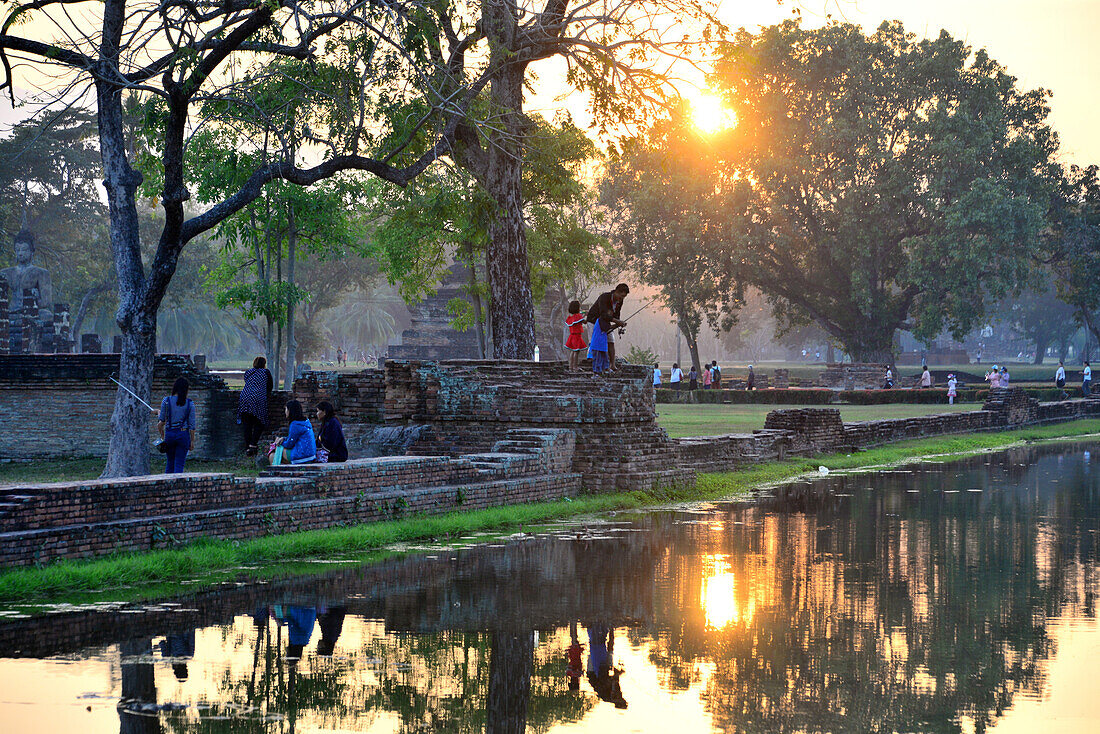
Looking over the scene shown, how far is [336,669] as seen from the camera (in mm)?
5551

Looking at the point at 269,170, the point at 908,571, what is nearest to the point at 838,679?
the point at 908,571

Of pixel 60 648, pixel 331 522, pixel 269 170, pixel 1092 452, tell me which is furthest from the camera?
pixel 1092 452

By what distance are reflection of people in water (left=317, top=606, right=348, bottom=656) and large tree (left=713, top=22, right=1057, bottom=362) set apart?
122ft

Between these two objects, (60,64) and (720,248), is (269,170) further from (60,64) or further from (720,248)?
(720,248)

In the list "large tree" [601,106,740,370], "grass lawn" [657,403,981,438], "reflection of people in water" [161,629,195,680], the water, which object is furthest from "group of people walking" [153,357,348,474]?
"large tree" [601,106,740,370]

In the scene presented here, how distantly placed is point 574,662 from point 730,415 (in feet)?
82.5

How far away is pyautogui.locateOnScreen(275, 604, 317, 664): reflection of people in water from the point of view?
19.6 ft

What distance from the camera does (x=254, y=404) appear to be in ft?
53.9

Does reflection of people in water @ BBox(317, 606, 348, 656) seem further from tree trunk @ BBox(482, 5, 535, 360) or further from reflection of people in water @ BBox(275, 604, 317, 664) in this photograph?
tree trunk @ BBox(482, 5, 535, 360)

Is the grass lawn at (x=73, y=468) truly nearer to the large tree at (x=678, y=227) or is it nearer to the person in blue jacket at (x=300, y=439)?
the person in blue jacket at (x=300, y=439)

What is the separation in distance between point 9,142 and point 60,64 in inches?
1383

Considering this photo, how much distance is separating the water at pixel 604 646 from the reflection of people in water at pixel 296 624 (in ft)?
0.06

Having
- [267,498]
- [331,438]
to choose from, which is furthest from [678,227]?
[267,498]

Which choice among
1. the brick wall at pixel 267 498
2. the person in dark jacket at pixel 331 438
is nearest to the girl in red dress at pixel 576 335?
the brick wall at pixel 267 498
